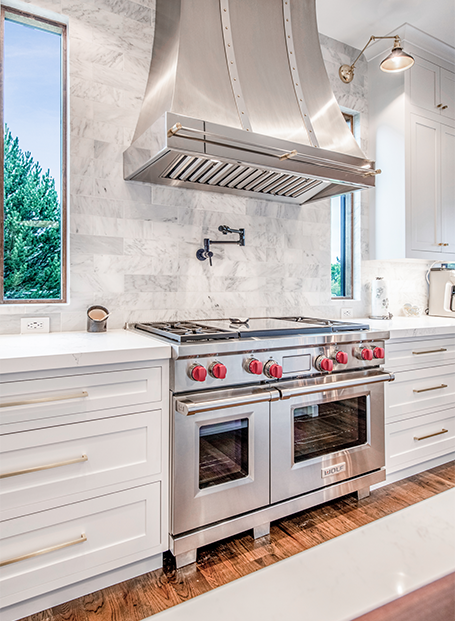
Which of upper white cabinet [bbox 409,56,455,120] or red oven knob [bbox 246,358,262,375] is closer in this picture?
red oven knob [bbox 246,358,262,375]

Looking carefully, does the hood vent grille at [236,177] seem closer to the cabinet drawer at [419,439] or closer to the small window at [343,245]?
the small window at [343,245]

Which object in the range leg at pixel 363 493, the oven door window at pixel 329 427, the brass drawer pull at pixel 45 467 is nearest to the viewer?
the brass drawer pull at pixel 45 467

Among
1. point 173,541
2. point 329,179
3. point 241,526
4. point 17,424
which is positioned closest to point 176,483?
point 173,541

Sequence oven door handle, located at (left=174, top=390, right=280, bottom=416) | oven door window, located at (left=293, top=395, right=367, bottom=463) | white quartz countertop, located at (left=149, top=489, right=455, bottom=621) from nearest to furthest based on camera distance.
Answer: white quartz countertop, located at (left=149, top=489, right=455, bottom=621), oven door handle, located at (left=174, top=390, right=280, bottom=416), oven door window, located at (left=293, top=395, right=367, bottom=463)

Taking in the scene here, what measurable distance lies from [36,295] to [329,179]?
168 cm

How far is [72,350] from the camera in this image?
4.70 ft

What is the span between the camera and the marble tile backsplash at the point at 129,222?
2.07 m

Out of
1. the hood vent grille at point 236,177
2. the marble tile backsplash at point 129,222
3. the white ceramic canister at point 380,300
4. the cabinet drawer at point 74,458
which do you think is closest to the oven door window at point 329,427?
the cabinet drawer at point 74,458

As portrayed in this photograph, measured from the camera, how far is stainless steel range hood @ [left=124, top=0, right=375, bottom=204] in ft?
5.89

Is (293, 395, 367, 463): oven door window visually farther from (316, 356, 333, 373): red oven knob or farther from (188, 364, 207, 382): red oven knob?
(188, 364, 207, 382): red oven knob

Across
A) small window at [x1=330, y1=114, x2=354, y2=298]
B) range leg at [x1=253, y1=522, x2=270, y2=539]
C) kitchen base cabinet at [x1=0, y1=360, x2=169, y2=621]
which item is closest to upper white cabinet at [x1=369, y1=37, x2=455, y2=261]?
small window at [x1=330, y1=114, x2=354, y2=298]

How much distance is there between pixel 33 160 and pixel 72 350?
1222mm

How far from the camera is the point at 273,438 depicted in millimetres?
1797

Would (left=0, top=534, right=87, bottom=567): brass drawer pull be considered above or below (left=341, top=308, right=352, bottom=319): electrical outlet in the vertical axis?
below
